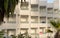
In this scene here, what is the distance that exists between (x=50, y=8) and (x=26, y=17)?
8.68ft

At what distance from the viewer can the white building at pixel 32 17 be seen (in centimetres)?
1756

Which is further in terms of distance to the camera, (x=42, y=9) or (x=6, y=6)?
(x=42, y=9)

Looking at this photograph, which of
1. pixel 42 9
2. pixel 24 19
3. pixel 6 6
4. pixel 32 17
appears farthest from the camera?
pixel 42 9

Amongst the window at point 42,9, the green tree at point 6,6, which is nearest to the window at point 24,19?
the window at point 42,9

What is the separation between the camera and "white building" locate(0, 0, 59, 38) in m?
17.6

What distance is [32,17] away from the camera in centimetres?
1842

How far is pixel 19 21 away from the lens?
58.3 ft

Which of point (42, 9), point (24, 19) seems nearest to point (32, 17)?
point (24, 19)

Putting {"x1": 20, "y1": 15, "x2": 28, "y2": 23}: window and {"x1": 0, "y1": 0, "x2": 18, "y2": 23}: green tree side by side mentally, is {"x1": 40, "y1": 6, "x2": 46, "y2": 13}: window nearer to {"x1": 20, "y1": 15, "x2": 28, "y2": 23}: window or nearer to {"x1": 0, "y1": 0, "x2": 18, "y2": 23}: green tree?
{"x1": 20, "y1": 15, "x2": 28, "y2": 23}: window

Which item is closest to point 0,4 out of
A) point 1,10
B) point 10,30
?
point 1,10

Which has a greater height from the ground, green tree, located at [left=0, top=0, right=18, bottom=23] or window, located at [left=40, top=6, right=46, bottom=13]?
green tree, located at [left=0, top=0, right=18, bottom=23]

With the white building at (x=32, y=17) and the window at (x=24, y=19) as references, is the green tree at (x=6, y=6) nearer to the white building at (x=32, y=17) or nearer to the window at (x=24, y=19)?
the white building at (x=32, y=17)

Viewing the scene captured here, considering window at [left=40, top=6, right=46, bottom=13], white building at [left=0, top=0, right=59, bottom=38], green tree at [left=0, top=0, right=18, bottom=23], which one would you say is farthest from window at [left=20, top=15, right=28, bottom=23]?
green tree at [left=0, top=0, right=18, bottom=23]

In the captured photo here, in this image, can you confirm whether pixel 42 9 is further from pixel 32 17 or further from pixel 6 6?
pixel 6 6
